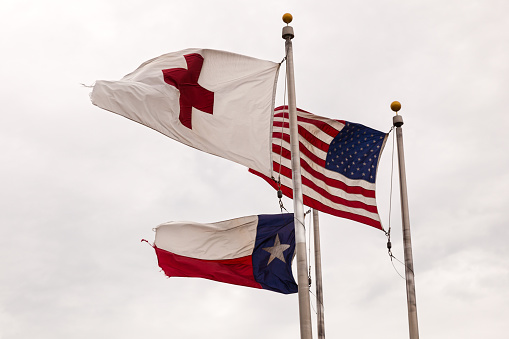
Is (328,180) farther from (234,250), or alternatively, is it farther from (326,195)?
(234,250)

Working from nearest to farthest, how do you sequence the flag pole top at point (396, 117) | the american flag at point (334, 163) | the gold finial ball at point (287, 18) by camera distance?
the gold finial ball at point (287, 18) < the american flag at point (334, 163) < the flag pole top at point (396, 117)

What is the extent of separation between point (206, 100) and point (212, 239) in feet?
16.1

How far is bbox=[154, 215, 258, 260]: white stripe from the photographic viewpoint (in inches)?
843

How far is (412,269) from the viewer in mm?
19234

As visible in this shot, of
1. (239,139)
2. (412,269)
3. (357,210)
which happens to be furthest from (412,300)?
(239,139)

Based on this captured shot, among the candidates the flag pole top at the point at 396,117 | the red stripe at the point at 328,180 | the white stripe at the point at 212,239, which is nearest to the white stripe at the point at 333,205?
the red stripe at the point at 328,180

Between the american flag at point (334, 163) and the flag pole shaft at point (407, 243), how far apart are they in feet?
2.08

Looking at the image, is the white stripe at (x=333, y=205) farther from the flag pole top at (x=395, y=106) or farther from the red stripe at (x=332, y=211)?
the flag pole top at (x=395, y=106)

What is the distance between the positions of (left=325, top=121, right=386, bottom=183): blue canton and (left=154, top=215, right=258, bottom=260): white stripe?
9.89 ft

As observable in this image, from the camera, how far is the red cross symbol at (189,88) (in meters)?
18.1

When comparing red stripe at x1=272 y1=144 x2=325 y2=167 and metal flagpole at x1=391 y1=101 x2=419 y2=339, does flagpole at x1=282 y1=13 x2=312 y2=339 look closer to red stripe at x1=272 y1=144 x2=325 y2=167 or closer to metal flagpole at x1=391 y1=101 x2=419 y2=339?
red stripe at x1=272 y1=144 x2=325 y2=167

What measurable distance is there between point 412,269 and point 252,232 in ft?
15.7

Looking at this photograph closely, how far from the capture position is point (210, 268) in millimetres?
21375

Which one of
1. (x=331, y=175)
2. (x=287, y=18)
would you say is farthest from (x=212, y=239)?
(x=287, y=18)
